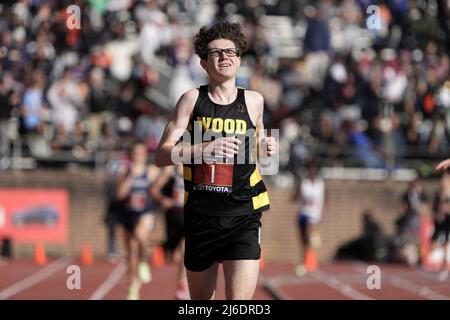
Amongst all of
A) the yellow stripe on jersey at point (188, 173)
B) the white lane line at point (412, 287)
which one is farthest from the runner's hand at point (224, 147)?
the white lane line at point (412, 287)

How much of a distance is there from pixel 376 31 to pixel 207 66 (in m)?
17.8

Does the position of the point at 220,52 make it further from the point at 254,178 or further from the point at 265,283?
the point at 265,283

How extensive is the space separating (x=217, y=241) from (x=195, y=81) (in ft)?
49.7

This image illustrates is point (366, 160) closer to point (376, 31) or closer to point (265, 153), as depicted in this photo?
point (376, 31)

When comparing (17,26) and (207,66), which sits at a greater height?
(17,26)

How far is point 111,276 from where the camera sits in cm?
1753

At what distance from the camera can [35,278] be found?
55.9ft

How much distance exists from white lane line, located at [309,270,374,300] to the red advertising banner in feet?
18.7

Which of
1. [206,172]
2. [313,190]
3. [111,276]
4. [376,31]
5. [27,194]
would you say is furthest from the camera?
[376,31]

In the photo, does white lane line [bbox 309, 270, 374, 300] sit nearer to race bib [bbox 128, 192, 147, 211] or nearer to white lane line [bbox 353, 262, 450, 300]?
white lane line [bbox 353, 262, 450, 300]

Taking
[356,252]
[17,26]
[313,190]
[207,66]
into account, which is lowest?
[356,252]

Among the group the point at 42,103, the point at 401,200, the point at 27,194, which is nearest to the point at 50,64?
the point at 42,103

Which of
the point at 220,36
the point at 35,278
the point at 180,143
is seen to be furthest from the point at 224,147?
the point at 35,278

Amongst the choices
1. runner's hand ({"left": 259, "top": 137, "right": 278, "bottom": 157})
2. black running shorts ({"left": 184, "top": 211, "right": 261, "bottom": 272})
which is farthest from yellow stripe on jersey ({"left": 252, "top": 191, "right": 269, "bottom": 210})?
runner's hand ({"left": 259, "top": 137, "right": 278, "bottom": 157})
